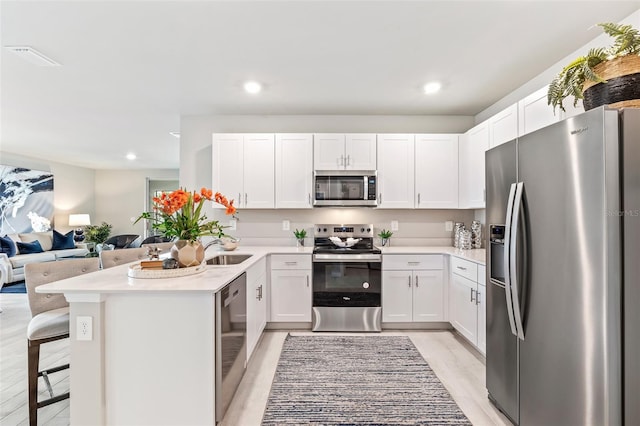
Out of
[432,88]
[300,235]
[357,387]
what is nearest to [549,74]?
[432,88]

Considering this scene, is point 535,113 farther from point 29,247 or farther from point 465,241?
point 29,247

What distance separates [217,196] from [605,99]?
2227 millimetres

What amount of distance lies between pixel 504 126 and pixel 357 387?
2567 mm

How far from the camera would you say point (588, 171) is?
1.26 m

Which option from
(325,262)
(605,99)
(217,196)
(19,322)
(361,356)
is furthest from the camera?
(19,322)

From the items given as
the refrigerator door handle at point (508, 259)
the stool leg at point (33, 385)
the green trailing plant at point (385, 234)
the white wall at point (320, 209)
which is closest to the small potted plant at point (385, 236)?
the green trailing plant at point (385, 234)

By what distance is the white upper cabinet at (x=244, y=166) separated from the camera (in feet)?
11.8

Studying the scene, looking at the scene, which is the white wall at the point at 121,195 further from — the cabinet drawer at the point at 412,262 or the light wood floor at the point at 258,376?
the cabinet drawer at the point at 412,262

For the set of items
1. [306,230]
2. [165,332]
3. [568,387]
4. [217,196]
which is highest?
[217,196]

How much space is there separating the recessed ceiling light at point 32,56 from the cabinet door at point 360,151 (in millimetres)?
2832

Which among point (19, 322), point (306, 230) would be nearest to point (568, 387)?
point (306, 230)

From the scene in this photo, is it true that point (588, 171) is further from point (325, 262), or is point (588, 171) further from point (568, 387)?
point (325, 262)

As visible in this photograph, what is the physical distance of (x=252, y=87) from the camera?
3057mm

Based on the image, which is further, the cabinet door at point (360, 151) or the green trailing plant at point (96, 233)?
the green trailing plant at point (96, 233)
